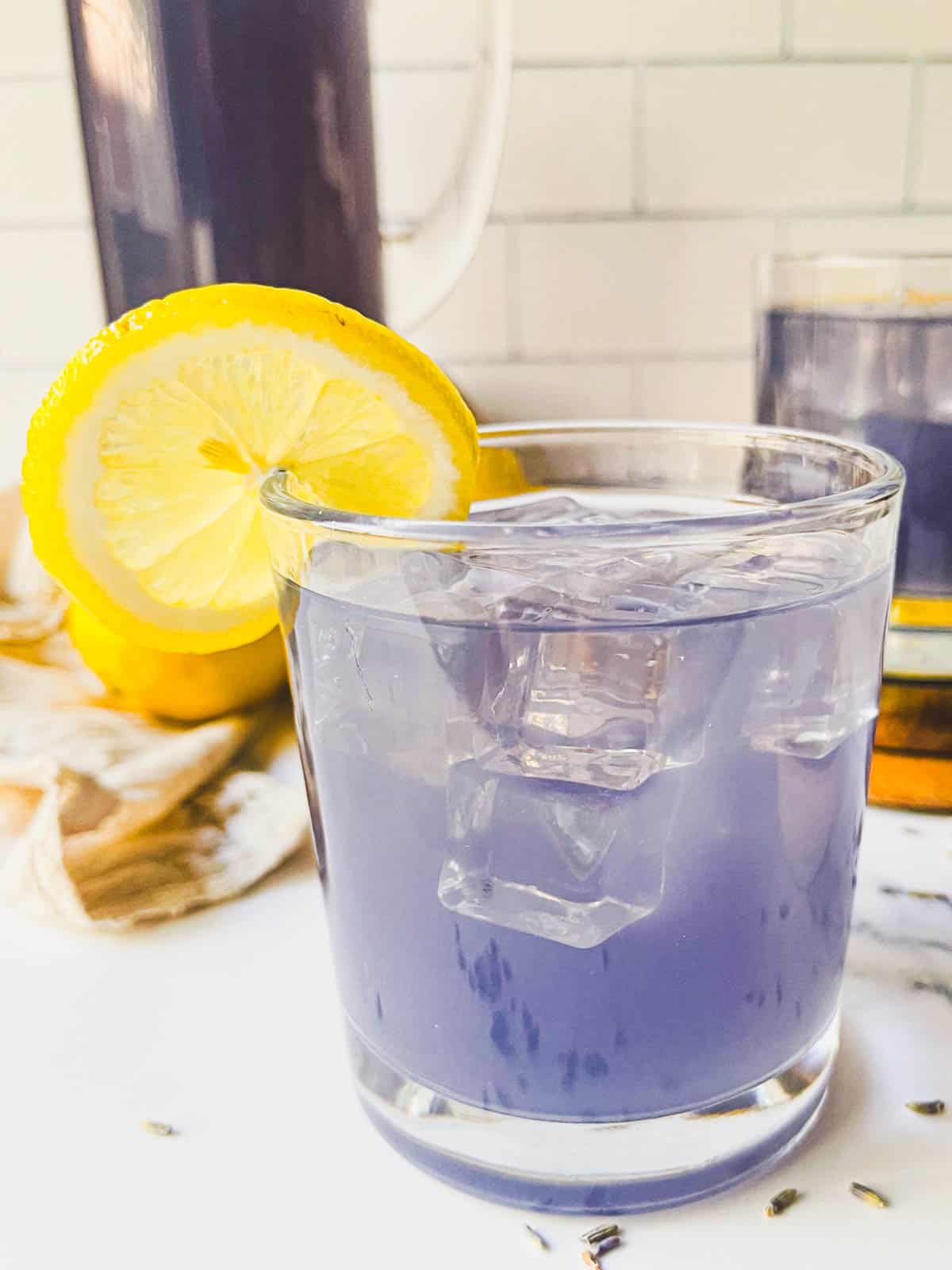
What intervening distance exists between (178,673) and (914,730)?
0.43 m

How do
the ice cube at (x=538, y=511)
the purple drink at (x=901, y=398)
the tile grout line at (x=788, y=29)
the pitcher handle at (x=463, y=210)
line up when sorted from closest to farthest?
the ice cube at (x=538, y=511)
the purple drink at (x=901, y=398)
the pitcher handle at (x=463, y=210)
the tile grout line at (x=788, y=29)

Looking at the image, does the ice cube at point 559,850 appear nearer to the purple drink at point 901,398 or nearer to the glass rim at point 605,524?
the glass rim at point 605,524

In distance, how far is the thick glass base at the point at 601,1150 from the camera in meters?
0.34

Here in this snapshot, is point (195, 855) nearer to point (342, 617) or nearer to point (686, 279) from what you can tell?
point (342, 617)

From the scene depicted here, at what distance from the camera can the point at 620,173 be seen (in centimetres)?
92

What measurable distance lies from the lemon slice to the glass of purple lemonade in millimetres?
59

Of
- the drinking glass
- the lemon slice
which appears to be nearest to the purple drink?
the drinking glass

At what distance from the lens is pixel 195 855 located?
0.56m

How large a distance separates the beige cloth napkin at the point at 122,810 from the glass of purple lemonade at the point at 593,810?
197 millimetres

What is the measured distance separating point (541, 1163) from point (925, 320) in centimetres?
46

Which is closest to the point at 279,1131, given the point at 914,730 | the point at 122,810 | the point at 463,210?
the point at 122,810

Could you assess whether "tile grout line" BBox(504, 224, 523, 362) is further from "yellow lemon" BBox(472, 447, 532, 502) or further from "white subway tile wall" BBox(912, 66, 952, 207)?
"yellow lemon" BBox(472, 447, 532, 502)

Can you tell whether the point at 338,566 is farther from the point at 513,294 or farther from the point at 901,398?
the point at 513,294

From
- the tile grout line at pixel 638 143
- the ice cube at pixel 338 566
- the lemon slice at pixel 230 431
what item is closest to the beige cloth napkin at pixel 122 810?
the lemon slice at pixel 230 431
